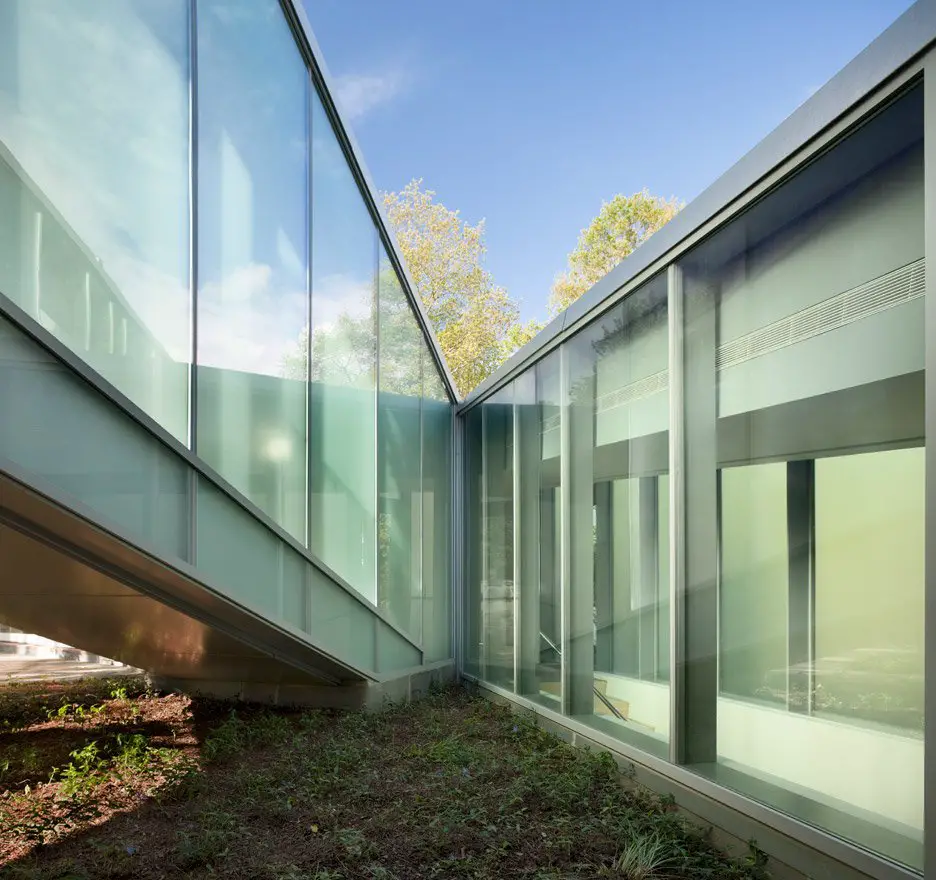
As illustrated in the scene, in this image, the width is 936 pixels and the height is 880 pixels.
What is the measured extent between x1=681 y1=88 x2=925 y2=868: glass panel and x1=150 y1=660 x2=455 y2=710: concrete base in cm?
472

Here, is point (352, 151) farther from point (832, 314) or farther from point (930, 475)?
point (930, 475)

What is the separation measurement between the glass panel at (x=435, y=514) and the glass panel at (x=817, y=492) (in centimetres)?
597

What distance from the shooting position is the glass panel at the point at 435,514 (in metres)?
11.0

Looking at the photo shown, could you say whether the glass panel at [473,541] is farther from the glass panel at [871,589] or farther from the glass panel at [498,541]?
the glass panel at [871,589]

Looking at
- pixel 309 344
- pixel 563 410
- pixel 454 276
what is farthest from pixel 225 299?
pixel 454 276

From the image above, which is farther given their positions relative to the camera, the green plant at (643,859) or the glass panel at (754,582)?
the glass panel at (754,582)

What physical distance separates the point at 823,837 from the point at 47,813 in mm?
4754

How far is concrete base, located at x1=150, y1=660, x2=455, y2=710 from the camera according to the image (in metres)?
9.28

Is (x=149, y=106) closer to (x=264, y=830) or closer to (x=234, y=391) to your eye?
(x=234, y=391)

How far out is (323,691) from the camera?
9.37 metres

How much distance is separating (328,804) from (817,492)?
3.76 metres

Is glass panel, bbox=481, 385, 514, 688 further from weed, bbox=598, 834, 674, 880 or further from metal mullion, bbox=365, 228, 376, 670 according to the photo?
weed, bbox=598, 834, 674, 880

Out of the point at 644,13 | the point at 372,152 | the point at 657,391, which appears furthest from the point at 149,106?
the point at 644,13

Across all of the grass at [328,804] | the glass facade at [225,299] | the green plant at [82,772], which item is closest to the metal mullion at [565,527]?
the grass at [328,804]
